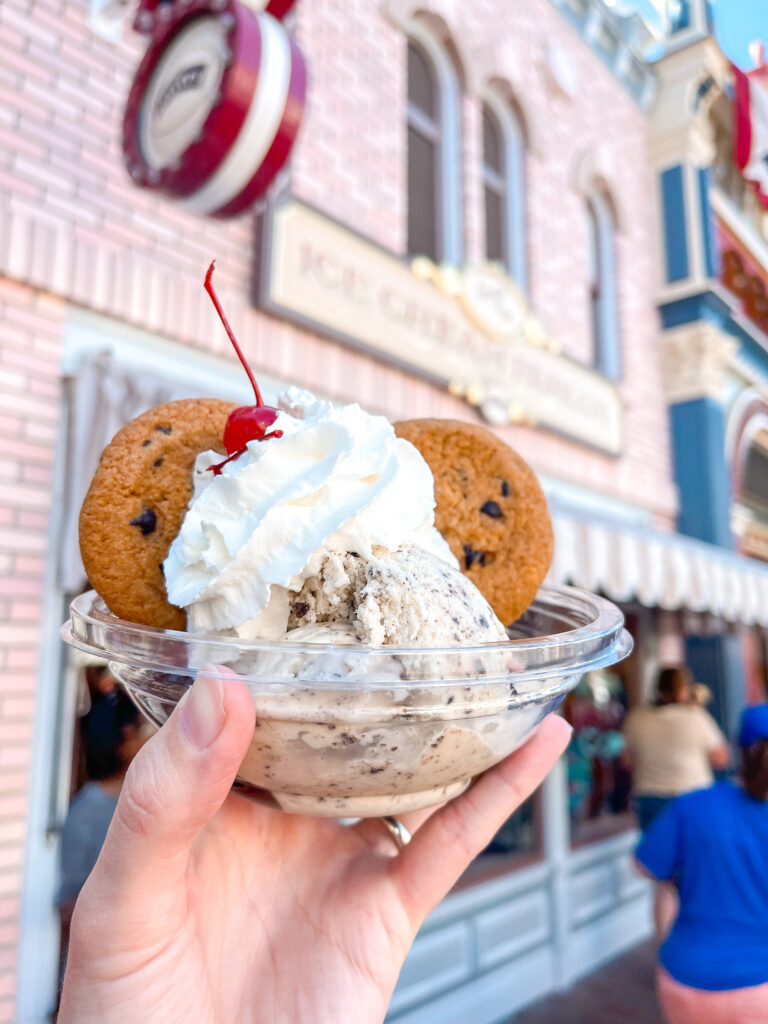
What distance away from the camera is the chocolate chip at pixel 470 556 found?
117 cm

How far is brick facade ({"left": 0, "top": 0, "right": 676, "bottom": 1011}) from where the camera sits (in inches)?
103

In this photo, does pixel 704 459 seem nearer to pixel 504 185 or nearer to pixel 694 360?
pixel 694 360

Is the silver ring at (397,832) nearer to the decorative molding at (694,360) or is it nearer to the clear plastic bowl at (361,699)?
the clear plastic bowl at (361,699)

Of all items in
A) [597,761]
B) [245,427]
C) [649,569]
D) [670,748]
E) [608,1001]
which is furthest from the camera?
[597,761]

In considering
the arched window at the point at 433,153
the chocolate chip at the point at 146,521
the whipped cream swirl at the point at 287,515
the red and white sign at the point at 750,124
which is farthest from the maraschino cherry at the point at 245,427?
Result: the red and white sign at the point at 750,124

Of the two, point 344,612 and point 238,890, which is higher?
point 344,612

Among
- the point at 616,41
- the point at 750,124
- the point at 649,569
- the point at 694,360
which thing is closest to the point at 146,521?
the point at 649,569

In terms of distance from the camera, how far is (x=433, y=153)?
5105mm

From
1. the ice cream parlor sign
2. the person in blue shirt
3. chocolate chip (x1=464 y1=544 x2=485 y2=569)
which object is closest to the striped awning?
the person in blue shirt

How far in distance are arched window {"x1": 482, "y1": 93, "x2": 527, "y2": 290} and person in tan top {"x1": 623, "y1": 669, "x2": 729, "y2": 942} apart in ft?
11.0

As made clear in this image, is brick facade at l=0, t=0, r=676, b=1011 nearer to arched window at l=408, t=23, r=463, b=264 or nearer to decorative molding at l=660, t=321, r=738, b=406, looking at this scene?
arched window at l=408, t=23, r=463, b=264

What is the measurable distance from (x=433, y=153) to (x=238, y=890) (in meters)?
5.17

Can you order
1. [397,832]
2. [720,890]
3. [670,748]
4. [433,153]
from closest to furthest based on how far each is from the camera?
[397,832]
[720,890]
[670,748]
[433,153]

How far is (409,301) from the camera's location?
4340 mm
